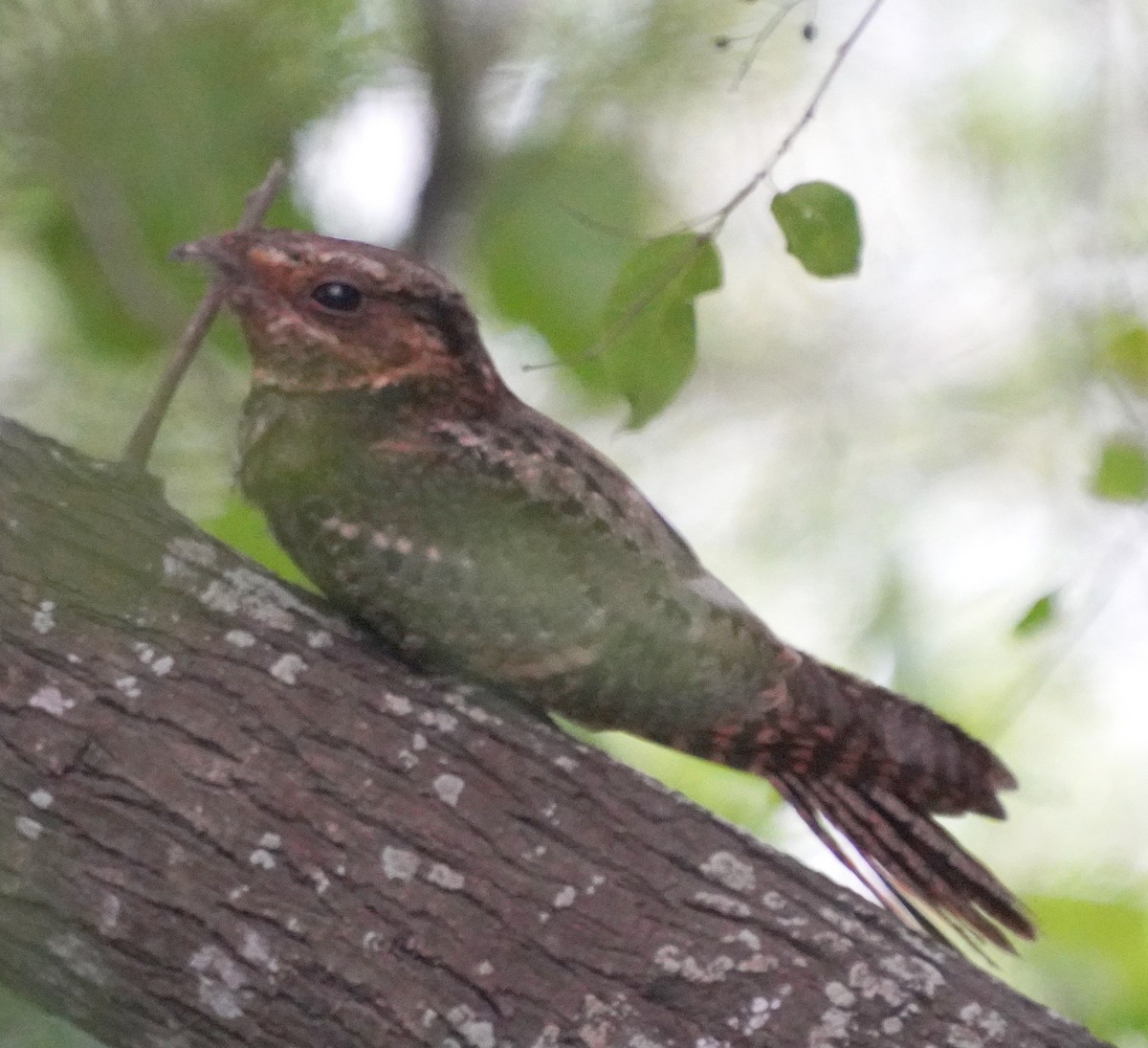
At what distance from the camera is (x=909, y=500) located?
4910mm

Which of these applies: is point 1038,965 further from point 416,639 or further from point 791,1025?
point 416,639

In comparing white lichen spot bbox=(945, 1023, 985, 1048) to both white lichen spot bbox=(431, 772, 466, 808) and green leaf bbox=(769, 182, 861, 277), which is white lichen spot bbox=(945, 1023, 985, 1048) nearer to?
white lichen spot bbox=(431, 772, 466, 808)

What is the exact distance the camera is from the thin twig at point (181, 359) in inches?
86.9

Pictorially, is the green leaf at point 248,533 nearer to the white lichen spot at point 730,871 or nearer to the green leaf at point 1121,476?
the white lichen spot at point 730,871

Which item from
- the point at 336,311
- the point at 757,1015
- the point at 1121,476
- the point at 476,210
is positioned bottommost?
the point at 757,1015

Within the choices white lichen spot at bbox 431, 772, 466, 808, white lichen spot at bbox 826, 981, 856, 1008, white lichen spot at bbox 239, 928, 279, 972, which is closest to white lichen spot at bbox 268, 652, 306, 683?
white lichen spot at bbox 431, 772, 466, 808

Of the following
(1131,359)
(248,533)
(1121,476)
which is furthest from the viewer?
(1131,359)

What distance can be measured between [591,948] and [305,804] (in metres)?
0.39

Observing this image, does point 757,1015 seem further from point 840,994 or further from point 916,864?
point 916,864

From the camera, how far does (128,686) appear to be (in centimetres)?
210

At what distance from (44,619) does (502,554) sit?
61cm

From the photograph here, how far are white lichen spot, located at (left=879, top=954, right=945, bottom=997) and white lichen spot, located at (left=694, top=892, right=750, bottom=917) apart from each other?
7.3 inches

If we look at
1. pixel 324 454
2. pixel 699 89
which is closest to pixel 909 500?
pixel 699 89

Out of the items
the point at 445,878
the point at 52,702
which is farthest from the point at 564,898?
the point at 52,702
